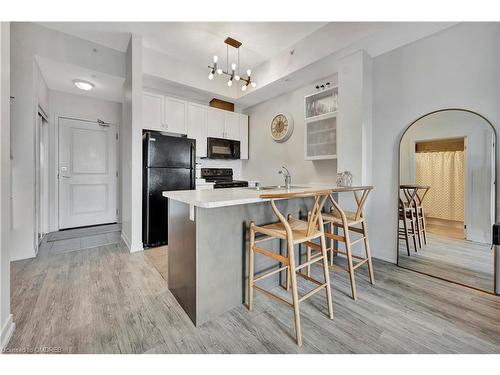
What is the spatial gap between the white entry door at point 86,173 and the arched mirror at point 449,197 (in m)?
5.08

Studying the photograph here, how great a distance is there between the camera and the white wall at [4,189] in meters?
1.36

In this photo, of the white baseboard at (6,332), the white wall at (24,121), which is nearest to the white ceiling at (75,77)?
the white wall at (24,121)

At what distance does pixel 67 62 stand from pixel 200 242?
332cm

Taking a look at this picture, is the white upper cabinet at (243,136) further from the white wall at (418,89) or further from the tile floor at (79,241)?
the tile floor at (79,241)

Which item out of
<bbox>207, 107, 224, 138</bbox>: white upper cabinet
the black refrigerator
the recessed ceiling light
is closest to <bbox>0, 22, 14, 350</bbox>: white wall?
the black refrigerator

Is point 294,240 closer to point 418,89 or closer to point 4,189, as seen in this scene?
point 4,189

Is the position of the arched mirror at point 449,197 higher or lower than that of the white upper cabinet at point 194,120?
lower

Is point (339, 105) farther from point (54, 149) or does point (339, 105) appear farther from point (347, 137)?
point (54, 149)

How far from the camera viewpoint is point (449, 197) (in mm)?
2264

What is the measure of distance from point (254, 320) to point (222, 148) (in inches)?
132

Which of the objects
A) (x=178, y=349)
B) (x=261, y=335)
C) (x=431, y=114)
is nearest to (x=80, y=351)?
(x=178, y=349)

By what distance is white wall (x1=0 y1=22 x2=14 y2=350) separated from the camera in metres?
1.36

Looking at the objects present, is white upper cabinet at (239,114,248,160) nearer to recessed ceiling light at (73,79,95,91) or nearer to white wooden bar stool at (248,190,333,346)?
recessed ceiling light at (73,79,95,91)
